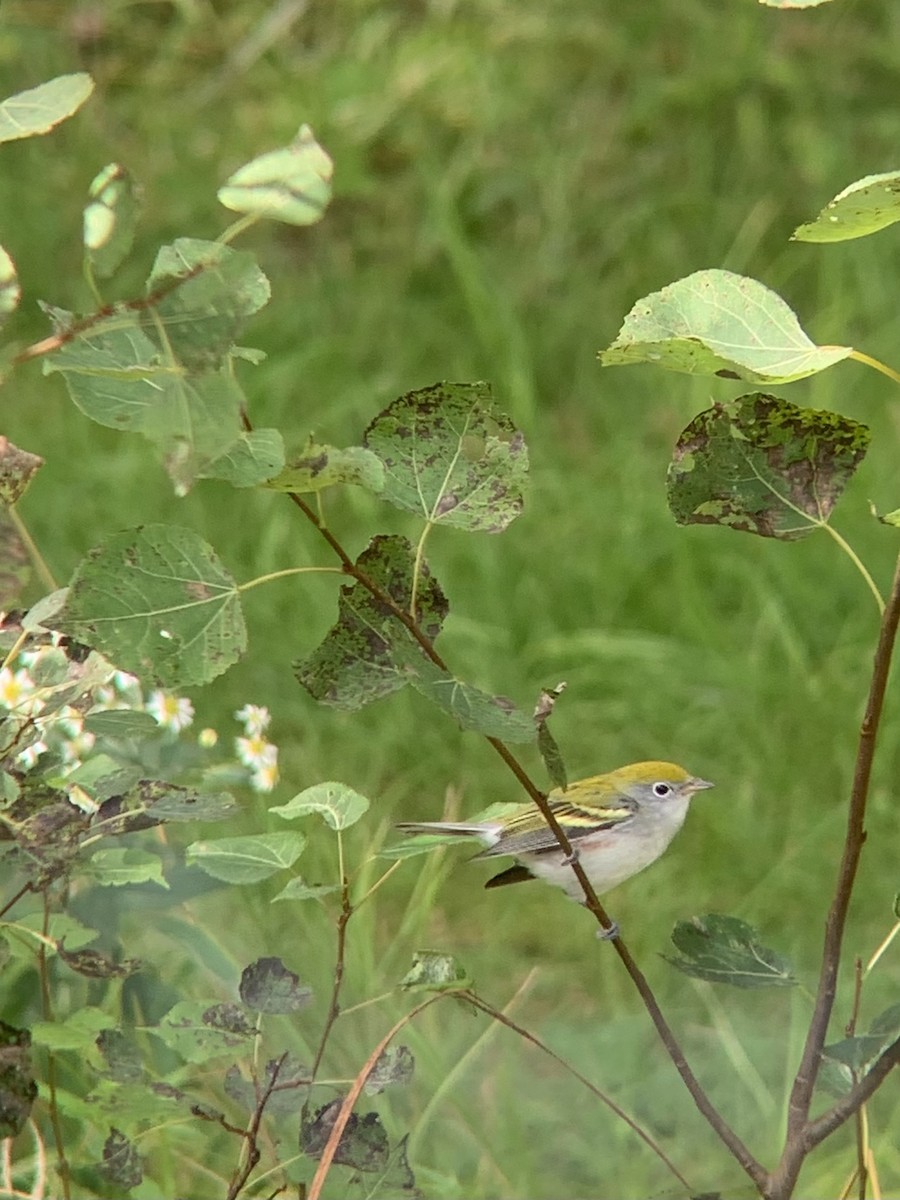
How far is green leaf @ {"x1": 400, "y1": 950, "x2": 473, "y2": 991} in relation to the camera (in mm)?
1324

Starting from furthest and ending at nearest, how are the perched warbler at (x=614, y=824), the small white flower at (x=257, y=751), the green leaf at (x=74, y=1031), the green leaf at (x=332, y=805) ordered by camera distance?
1. the perched warbler at (x=614, y=824)
2. the small white flower at (x=257, y=751)
3. the green leaf at (x=74, y=1031)
4. the green leaf at (x=332, y=805)

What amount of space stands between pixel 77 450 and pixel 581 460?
1.36 metres

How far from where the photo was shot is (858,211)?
45.1 inches

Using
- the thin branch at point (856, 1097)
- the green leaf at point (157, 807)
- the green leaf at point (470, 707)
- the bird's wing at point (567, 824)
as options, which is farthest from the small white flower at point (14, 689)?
the bird's wing at point (567, 824)

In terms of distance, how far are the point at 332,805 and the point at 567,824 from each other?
152 centimetres

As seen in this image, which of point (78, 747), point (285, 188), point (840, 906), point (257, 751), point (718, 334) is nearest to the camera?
point (285, 188)

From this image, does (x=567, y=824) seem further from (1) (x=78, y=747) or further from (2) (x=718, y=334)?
(2) (x=718, y=334)

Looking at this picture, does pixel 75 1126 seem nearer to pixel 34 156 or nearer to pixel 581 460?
pixel 581 460

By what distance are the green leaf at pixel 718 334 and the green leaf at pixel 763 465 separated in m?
0.08

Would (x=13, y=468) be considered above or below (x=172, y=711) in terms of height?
above

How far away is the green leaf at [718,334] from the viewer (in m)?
1.15

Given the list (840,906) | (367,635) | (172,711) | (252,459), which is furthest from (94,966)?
(172,711)

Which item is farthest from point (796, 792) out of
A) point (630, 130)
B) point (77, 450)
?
point (630, 130)

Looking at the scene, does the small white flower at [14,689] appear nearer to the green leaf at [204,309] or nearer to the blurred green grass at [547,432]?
the green leaf at [204,309]
